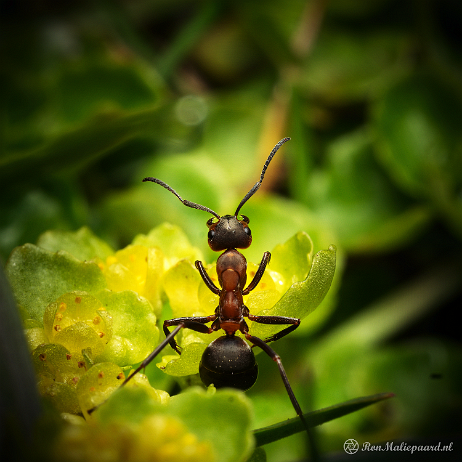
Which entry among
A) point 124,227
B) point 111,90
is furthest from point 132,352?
point 111,90

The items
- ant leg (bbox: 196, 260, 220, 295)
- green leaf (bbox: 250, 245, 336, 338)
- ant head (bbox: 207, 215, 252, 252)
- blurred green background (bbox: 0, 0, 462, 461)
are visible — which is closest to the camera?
green leaf (bbox: 250, 245, 336, 338)

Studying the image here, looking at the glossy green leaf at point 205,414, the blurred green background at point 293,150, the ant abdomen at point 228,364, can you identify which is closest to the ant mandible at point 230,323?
the ant abdomen at point 228,364

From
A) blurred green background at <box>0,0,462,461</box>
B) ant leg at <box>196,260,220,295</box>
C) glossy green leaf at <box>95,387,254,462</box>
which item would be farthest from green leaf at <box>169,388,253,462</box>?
blurred green background at <box>0,0,462,461</box>

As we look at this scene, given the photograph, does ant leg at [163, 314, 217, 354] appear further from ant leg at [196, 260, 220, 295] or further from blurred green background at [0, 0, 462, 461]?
blurred green background at [0, 0, 462, 461]

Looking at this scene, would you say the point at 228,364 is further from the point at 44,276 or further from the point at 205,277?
the point at 44,276

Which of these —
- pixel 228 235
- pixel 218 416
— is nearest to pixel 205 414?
pixel 218 416

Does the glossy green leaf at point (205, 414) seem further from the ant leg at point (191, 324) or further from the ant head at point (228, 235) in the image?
the ant head at point (228, 235)
